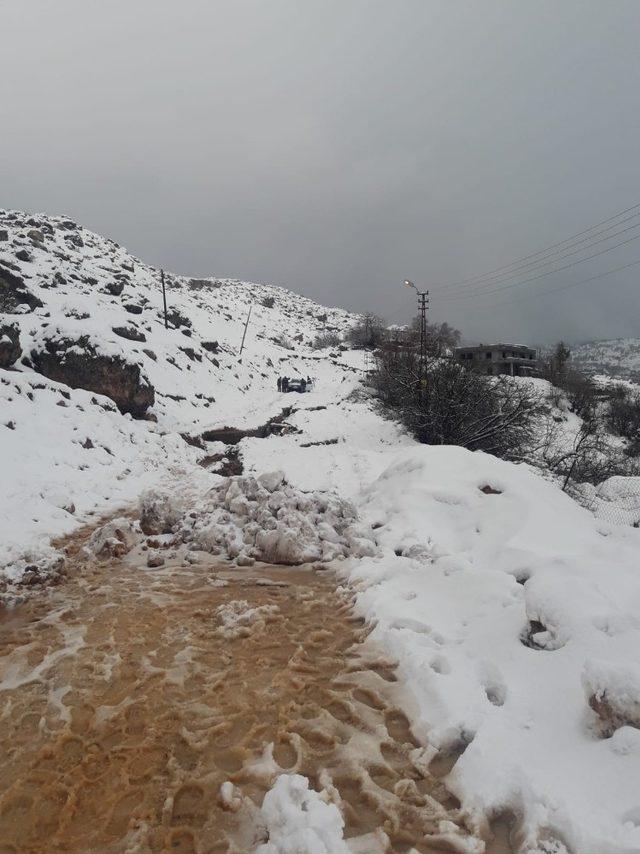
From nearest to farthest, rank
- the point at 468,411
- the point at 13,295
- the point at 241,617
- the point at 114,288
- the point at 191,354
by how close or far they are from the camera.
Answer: the point at 241,617, the point at 468,411, the point at 13,295, the point at 191,354, the point at 114,288

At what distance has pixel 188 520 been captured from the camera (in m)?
8.79

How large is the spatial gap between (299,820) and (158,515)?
6.79 m

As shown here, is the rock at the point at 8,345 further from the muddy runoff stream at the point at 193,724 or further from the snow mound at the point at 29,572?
the muddy runoff stream at the point at 193,724

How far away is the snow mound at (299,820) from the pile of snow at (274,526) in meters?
4.40

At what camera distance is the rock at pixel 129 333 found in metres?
24.6

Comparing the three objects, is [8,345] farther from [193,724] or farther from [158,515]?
[193,724]

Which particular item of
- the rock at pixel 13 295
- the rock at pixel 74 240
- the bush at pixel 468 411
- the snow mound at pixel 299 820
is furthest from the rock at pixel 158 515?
the rock at pixel 74 240

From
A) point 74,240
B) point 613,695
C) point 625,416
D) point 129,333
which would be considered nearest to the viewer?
point 613,695

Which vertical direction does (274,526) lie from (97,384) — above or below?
below

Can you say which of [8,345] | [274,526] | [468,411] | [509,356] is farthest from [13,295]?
[509,356]

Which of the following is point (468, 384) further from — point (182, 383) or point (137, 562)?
point (182, 383)

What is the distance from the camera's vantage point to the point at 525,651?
4141 mm

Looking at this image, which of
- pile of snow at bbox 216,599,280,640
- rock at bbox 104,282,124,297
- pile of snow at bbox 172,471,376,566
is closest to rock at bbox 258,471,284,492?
pile of snow at bbox 172,471,376,566

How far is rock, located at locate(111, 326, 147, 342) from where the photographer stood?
2456 centimetres
